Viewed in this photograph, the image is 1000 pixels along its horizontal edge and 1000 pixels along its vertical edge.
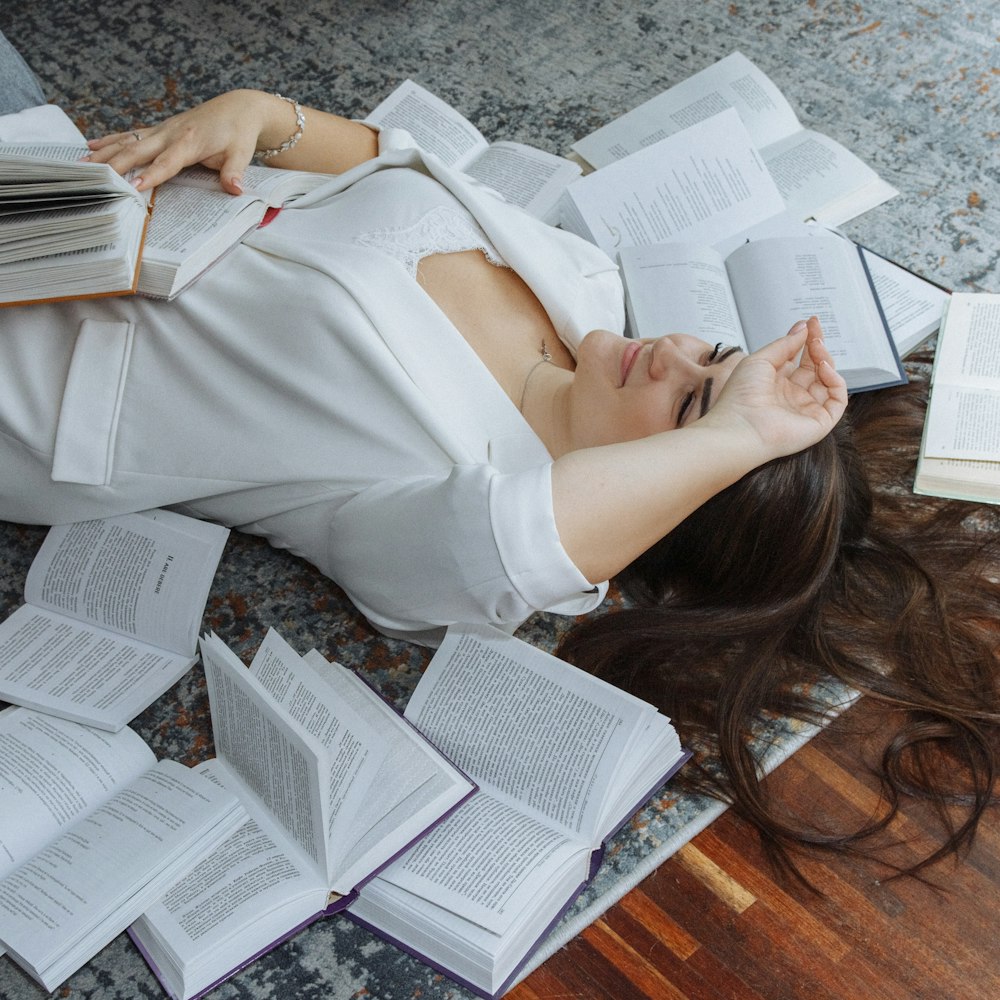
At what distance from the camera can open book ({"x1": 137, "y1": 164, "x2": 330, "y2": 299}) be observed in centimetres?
151

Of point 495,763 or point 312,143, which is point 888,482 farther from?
point 312,143

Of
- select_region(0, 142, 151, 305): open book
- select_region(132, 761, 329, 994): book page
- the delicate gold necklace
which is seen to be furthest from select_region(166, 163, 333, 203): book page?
select_region(132, 761, 329, 994): book page

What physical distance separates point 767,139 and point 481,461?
1.30m

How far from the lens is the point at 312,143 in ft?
6.56

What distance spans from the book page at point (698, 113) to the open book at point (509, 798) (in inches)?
50.0

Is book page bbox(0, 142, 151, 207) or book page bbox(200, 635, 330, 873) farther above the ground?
book page bbox(0, 142, 151, 207)

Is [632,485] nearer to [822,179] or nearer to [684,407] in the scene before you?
[684,407]

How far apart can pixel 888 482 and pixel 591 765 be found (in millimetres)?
788

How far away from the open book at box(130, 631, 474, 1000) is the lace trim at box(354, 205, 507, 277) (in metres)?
0.60

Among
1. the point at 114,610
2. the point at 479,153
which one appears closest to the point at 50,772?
the point at 114,610

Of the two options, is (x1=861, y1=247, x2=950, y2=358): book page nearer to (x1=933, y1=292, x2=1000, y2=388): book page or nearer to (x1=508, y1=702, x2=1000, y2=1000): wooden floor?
(x1=933, y1=292, x2=1000, y2=388): book page

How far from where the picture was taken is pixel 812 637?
169 centimetres

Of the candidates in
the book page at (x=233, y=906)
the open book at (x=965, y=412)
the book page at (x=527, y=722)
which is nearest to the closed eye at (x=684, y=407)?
the book page at (x=527, y=722)

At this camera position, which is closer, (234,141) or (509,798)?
(509,798)
